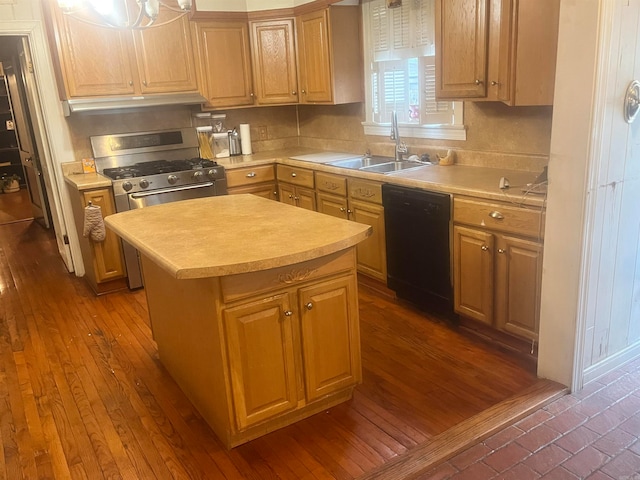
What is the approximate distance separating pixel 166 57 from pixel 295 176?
145cm

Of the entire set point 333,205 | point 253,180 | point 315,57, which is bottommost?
point 333,205

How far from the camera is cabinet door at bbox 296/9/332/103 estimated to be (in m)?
4.41

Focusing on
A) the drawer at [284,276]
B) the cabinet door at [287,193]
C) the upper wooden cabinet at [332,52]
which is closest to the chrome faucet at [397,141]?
the upper wooden cabinet at [332,52]

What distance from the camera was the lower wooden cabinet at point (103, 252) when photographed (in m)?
4.00

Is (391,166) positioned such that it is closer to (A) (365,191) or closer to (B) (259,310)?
(A) (365,191)

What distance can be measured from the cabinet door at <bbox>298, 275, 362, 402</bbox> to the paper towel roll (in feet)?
10.4

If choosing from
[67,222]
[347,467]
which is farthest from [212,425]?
[67,222]

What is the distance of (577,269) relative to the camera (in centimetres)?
236

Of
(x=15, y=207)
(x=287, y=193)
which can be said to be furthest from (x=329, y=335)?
(x=15, y=207)

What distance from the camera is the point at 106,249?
4.13m

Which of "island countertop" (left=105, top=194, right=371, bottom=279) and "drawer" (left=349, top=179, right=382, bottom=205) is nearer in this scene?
"island countertop" (left=105, top=194, right=371, bottom=279)

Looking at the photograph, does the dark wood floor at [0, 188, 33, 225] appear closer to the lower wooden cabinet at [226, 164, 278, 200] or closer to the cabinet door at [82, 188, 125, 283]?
the cabinet door at [82, 188, 125, 283]

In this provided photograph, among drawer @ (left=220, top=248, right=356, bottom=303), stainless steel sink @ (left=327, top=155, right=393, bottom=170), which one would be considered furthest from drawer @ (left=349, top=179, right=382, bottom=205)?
drawer @ (left=220, top=248, right=356, bottom=303)

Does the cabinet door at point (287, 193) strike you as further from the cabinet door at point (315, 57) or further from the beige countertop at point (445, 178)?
the cabinet door at point (315, 57)
